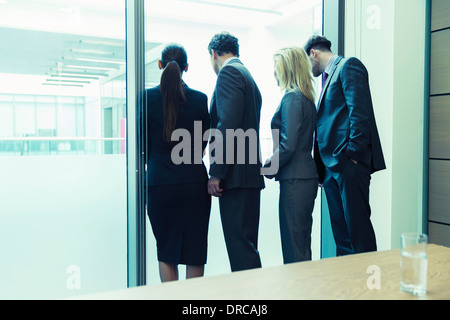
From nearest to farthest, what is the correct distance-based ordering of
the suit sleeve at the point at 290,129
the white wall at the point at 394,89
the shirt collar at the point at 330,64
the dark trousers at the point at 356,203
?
the suit sleeve at the point at 290,129
the dark trousers at the point at 356,203
the shirt collar at the point at 330,64
the white wall at the point at 394,89

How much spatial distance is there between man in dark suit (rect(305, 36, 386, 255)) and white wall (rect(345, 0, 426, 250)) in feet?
2.42

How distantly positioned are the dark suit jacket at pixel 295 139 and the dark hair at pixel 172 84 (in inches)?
24.1

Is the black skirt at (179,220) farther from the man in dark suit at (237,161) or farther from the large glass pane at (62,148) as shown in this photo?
the large glass pane at (62,148)

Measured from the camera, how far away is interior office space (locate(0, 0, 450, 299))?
2459 millimetres

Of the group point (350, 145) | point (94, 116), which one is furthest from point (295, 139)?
point (94, 116)

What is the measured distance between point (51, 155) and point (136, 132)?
0.49 m

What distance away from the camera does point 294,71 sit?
2699 mm

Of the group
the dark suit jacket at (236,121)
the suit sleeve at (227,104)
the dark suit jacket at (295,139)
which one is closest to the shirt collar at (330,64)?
the dark suit jacket at (295,139)

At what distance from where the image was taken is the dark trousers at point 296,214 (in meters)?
2.62

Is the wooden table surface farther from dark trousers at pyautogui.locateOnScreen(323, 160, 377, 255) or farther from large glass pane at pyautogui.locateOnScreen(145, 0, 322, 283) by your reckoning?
large glass pane at pyautogui.locateOnScreen(145, 0, 322, 283)

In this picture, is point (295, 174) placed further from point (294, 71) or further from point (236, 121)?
point (294, 71)

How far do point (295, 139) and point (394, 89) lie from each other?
128 centimetres
